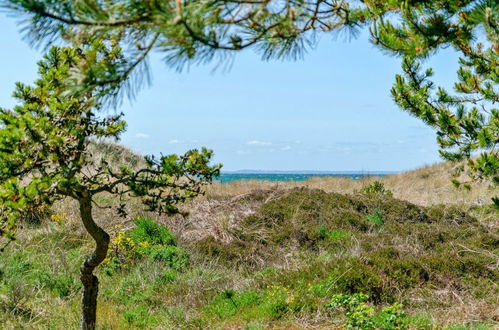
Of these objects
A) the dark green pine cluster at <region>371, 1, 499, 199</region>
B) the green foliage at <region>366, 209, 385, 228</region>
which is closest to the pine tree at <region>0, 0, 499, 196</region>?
the dark green pine cluster at <region>371, 1, 499, 199</region>

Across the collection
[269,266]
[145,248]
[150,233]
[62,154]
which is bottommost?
[269,266]

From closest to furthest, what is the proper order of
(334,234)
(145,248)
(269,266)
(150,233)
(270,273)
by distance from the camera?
(270,273), (269,266), (145,248), (150,233), (334,234)

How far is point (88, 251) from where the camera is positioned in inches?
300

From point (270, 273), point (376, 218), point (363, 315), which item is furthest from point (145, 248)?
point (376, 218)

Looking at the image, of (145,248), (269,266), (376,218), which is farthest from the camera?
(376,218)

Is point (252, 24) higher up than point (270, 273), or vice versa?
point (252, 24)

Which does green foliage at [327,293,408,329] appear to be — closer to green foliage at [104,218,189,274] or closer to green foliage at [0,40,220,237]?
green foliage at [0,40,220,237]

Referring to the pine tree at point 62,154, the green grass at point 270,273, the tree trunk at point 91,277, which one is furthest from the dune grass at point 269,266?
the pine tree at point 62,154

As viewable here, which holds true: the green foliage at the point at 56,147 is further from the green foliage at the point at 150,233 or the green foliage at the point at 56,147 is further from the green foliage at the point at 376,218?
the green foliage at the point at 376,218

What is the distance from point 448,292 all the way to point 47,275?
16.1 ft

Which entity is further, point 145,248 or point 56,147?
point 145,248

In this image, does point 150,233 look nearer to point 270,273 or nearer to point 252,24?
point 270,273

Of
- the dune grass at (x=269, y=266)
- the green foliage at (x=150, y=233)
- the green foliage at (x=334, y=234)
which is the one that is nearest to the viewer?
the dune grass at (x=269, y=266)

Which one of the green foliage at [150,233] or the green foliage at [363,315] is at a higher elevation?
the green foliage at [150,233]
